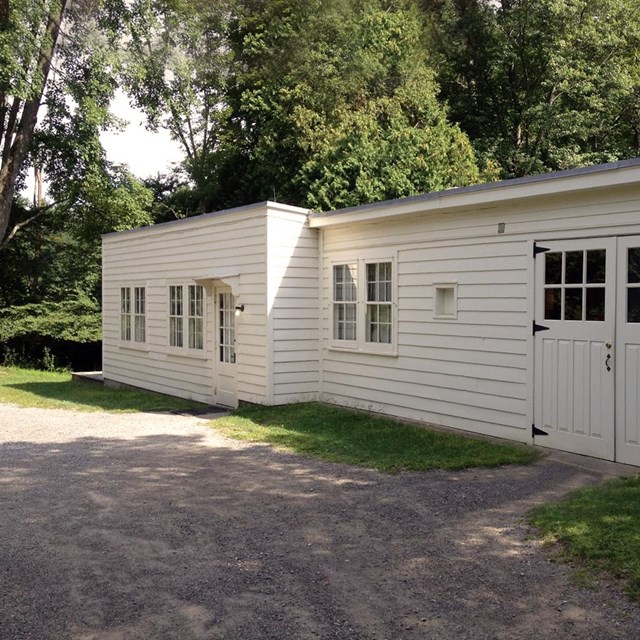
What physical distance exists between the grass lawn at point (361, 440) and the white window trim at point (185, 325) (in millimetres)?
2143

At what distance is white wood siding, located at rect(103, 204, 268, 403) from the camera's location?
1106cm

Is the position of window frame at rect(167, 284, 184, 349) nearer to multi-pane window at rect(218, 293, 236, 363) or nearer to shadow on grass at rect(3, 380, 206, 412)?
shadow on grass at rect(3, 380, 206, 412)

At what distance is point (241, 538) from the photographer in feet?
17.0

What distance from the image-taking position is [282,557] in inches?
188

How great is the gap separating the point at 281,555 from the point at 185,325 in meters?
8.81

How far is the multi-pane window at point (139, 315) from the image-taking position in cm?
1492

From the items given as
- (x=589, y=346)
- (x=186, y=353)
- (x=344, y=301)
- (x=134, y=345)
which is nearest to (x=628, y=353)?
(x=589, y=346)

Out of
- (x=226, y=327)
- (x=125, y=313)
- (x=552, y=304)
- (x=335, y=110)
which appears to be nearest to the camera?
(x=552, y=304)

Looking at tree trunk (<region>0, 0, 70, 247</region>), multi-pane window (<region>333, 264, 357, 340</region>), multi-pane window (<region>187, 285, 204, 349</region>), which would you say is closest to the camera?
multi-pane window (<region>333, 264, 357, 340</region>)

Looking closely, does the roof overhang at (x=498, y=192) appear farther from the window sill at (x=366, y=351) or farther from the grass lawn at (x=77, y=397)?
the grass lawn at (x=77, y=397)

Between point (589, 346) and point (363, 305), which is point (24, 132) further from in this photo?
point (589, 346)

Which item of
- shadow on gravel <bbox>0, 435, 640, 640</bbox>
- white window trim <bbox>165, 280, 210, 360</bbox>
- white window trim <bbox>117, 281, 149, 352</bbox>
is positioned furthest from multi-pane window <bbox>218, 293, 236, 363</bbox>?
shadow on gravel <bbox>0, 435, 640, 640</bbox>

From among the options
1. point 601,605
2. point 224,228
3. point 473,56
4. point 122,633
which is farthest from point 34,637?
point 473,56

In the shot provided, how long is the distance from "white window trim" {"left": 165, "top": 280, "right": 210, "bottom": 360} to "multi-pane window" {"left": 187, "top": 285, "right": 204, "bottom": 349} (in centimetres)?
6
